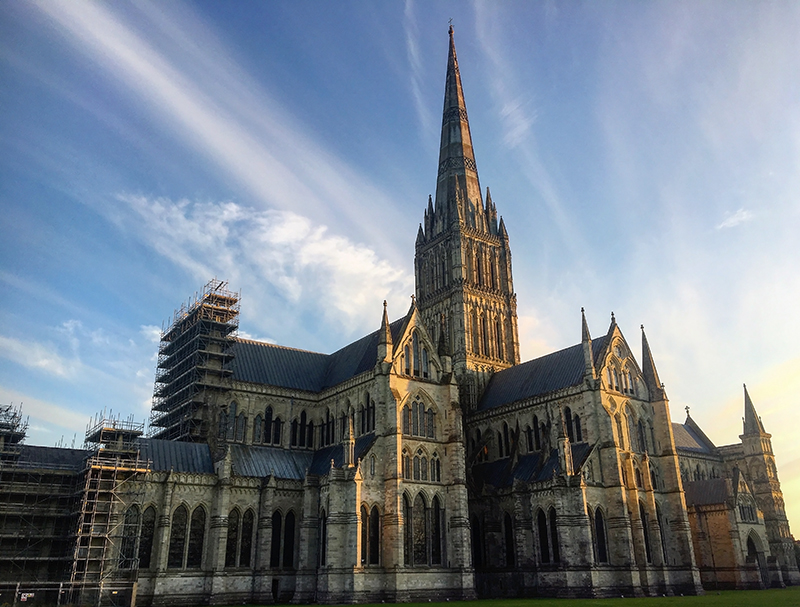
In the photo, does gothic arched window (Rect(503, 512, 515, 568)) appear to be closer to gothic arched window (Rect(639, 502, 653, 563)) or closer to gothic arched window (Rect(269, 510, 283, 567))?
gothic arched window (Rect(639, 502, 653, 563))

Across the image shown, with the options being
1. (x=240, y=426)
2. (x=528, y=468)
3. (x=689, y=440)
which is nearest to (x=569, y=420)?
(x=528, y=468)

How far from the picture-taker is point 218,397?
5597 cm

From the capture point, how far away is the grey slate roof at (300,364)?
193ft

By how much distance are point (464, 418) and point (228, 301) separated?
24.0m

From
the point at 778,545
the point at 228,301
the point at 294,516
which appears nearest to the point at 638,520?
the point at 294,516

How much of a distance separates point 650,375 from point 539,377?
9329 mm

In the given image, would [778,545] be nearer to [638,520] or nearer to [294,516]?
[638,520]

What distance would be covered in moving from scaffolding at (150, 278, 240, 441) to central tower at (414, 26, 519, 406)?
72.6ft

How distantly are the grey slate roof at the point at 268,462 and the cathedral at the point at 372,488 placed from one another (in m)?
0.17

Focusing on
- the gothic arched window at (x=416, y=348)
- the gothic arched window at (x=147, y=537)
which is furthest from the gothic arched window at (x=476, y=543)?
the gothic arched window at (x=147, y=537)

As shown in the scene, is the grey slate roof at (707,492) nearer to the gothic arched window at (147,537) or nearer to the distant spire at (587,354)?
the distant spire at (587,354)

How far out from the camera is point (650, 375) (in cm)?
5928

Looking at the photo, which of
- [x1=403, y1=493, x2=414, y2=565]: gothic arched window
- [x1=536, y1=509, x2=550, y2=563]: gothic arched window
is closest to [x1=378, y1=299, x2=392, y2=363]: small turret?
[x1=403, y1=493, x2=414, y2=565]: gothic arched window

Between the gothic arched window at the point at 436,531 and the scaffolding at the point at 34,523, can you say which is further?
the gothic arched window at the point at 436,531
